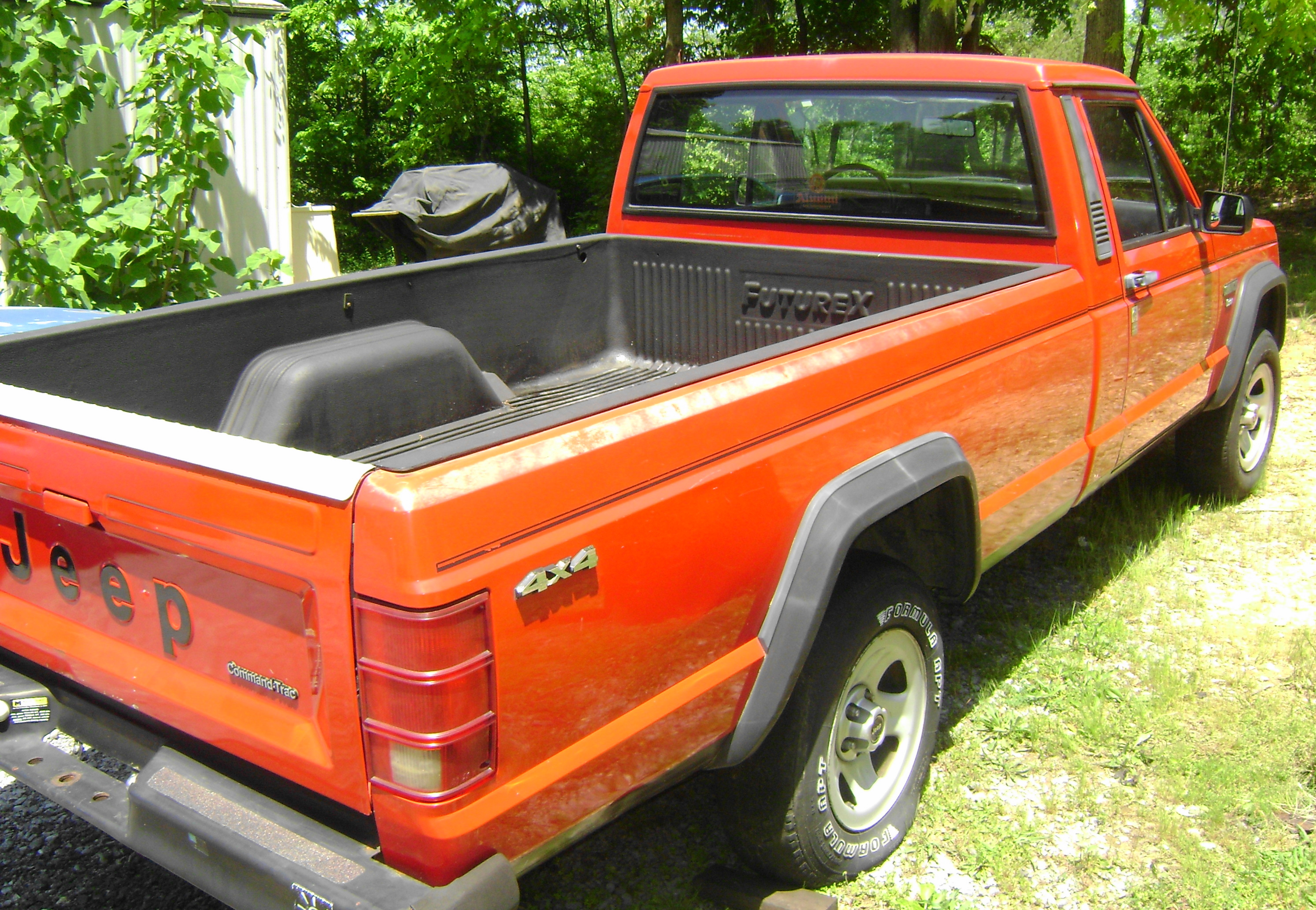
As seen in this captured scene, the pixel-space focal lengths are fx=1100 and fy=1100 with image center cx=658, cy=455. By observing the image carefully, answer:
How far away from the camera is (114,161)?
6.13m

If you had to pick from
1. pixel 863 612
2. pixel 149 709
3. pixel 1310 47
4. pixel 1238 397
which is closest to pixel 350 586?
pixel 149 709

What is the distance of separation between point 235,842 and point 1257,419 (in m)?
4.99

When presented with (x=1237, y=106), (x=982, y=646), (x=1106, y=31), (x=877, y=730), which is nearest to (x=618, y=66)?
(x=1106, y=31)

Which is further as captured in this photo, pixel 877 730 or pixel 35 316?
pixel 35 316

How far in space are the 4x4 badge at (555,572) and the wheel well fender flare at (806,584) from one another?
0.58m

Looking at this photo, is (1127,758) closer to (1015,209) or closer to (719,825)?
(719,825)

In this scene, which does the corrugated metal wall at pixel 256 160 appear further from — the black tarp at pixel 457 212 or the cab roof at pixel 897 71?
the cab roof at pixel 897 71

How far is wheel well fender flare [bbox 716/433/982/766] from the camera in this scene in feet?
7.39

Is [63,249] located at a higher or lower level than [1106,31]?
lower

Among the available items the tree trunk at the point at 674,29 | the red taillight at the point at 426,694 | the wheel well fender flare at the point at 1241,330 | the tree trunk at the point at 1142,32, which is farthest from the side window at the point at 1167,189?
the tree trunk at the point at 674,29

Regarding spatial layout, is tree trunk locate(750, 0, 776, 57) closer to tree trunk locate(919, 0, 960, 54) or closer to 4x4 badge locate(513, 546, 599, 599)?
tree trunk locate(919, 0, 960, 54)

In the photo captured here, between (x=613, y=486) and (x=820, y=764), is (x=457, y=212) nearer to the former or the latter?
(x=820, y=764)

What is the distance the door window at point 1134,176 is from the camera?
3.78 meters

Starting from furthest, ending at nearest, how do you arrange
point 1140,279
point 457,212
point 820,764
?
point 457,212
point 1140,279
point 820,764
